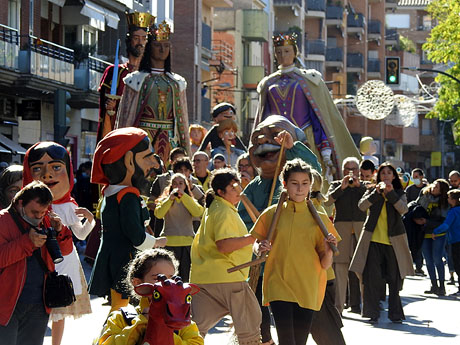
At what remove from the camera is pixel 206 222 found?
914cm

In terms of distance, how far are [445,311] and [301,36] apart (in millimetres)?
60884

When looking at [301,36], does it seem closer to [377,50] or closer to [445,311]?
[377,50]

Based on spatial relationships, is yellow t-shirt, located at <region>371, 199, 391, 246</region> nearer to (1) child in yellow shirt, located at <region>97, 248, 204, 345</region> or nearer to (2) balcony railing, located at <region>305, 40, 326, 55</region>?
(1) child in yellow shirt, located at <region>97, 248, 204, 345</region>

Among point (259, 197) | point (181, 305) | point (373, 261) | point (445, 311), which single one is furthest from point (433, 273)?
point (181, 305)

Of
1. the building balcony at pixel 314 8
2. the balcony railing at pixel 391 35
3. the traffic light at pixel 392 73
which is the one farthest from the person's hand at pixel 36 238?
the balcony railing at pixel 391 35

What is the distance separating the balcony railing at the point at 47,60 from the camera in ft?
104

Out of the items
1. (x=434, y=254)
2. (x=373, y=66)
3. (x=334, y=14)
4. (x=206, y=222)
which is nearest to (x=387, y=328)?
(x=206, y=222)

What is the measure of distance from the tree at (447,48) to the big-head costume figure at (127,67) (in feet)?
88.7

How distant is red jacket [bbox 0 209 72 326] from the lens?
23.7ft

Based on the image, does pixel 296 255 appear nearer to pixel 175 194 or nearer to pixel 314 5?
pixel 175 194

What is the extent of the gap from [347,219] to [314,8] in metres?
67.8

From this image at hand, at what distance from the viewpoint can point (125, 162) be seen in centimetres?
847

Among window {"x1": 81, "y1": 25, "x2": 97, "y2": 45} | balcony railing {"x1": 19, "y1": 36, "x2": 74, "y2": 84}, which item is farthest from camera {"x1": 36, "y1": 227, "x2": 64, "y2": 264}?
window {"x1": 81, "y1": 25, "x2": 97, "y2": 45}

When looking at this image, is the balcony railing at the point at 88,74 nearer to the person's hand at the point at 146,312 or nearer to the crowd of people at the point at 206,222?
the crowd of people at the point at 206,222
